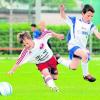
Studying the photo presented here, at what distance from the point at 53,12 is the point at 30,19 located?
2.54 metres

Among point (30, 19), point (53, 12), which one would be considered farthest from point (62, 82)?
point (53, 12)

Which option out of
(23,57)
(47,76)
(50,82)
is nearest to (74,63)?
(47,76)

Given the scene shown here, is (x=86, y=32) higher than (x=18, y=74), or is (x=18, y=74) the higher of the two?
(x=86, y=32)

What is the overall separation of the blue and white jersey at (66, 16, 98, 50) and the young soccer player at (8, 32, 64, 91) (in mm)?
824

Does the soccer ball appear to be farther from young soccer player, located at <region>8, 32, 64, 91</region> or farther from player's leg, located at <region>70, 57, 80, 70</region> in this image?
player's leg, located at <region>70, 57, 80, 70</region>

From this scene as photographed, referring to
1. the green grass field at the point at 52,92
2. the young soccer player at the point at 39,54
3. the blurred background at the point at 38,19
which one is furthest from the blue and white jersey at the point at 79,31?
the blurred background at the point at 38,19

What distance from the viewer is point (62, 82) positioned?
1480 centimetres

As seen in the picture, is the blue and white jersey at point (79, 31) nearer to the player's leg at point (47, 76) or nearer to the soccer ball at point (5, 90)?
the player's leg at point (47, 76)

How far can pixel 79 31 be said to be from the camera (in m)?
14.0

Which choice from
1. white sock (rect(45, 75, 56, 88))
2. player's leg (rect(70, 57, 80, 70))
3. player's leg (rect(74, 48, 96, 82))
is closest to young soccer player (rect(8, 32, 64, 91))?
white sock (rect(45, 75, 56, 88))

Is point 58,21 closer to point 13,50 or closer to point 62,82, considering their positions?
point 13,50

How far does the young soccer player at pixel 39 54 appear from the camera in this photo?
12258 millimetres

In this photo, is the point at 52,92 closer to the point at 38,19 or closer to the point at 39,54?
the point at 39,54

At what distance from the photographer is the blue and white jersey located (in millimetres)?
13883
